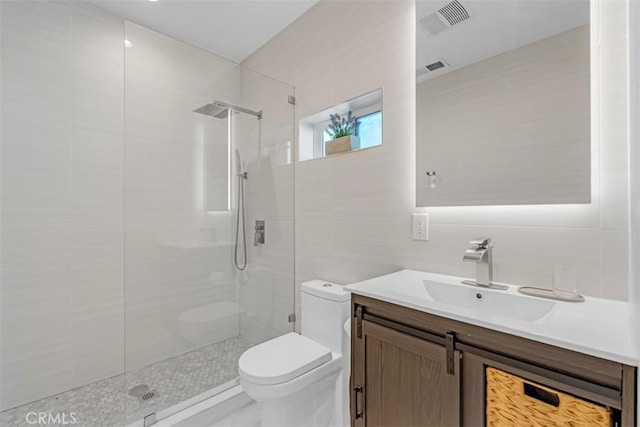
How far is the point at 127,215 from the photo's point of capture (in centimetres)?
210

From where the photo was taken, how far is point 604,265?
101cm

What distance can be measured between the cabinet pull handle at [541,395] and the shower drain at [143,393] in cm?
187

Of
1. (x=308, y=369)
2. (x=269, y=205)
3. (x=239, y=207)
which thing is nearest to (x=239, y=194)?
(x=239, y=207)

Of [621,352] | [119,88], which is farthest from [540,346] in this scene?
[119,88]

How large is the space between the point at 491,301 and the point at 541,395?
41cm

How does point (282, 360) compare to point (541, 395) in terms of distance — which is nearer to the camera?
point (541, 395)

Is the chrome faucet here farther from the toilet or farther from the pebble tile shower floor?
the pebble tile shower floor

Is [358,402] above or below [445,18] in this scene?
below

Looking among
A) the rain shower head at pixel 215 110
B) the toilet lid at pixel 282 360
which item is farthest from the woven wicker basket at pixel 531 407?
the rain shower head at pixel 215 110

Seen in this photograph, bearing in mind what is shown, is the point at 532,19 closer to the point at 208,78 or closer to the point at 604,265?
the point at 604,265

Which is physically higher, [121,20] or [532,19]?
[121,20]

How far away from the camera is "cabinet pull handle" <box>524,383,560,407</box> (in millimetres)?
735

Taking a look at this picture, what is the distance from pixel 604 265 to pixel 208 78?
2.31 m

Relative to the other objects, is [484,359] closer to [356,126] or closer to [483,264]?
[483,264]
